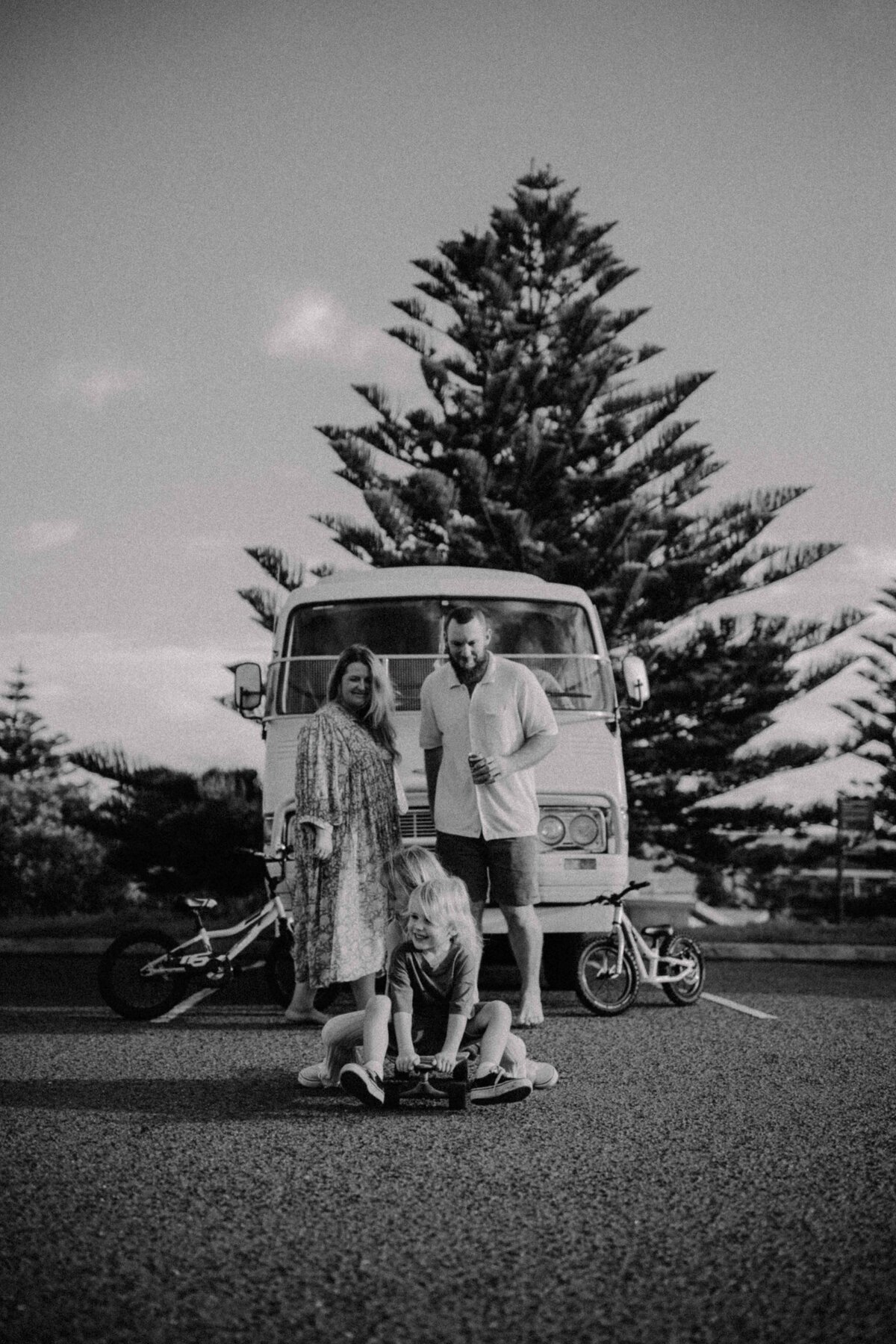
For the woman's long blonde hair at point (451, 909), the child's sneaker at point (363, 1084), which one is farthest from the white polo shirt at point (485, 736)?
the child's sneaker at point (363, 1084)

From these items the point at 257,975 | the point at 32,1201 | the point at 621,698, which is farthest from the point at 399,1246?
the point at 257,975

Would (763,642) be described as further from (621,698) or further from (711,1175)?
(711,1175)

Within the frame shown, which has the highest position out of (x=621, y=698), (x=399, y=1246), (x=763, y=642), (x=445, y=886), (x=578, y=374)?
(x=578, y=374)

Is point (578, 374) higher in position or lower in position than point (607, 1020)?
higher

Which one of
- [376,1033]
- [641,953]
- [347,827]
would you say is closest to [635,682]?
[641,953]

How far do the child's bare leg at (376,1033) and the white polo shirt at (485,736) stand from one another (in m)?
1.78

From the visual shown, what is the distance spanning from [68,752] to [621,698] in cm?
1833

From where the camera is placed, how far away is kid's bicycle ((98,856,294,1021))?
8344mm

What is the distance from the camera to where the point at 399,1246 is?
11.8ft

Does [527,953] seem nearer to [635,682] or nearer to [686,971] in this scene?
[686,971]

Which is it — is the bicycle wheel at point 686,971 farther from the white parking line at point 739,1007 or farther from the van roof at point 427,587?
the van roof at point 427,587

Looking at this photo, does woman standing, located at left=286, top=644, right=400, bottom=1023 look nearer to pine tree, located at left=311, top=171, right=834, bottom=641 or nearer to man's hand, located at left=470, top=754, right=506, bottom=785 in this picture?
man's hand, located at left=470, top=754, right=506, bottom=785

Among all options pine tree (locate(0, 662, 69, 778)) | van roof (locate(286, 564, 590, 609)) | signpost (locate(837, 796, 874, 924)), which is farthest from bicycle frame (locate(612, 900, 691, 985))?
pine tree (locate(0, 662, 69, 778))

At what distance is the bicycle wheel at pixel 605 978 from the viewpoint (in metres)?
8.38
